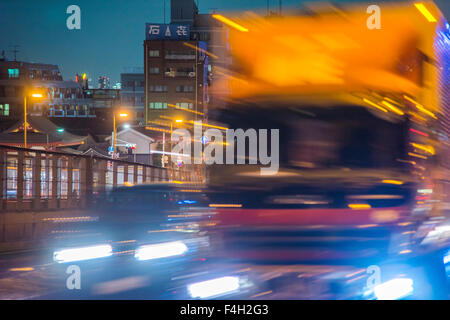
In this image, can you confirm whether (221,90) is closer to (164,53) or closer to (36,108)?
(164,53)

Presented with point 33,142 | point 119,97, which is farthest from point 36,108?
point 33,142

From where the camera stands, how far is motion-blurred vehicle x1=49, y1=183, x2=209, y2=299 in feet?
28.0

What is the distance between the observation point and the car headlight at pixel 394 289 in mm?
7352

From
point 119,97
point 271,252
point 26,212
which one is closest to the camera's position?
point 271,252

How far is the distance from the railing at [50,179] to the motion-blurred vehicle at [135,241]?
2.02 ft

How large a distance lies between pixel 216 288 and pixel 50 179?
320 inches

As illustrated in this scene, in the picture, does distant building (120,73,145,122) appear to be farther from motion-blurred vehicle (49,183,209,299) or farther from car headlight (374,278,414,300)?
car headlight (374,278,414,300)

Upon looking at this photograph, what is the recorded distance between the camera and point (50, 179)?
47.9ft

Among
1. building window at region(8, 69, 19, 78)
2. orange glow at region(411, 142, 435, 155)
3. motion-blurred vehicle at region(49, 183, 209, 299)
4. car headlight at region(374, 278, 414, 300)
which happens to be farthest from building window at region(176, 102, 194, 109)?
car headlight at region(374, 278, 414, 300)

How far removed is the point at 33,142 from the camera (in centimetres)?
3819

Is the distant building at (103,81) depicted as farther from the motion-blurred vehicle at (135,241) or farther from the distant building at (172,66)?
the motion-blurred vehicle at (135,241)

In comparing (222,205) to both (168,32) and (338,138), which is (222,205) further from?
(168,32)
